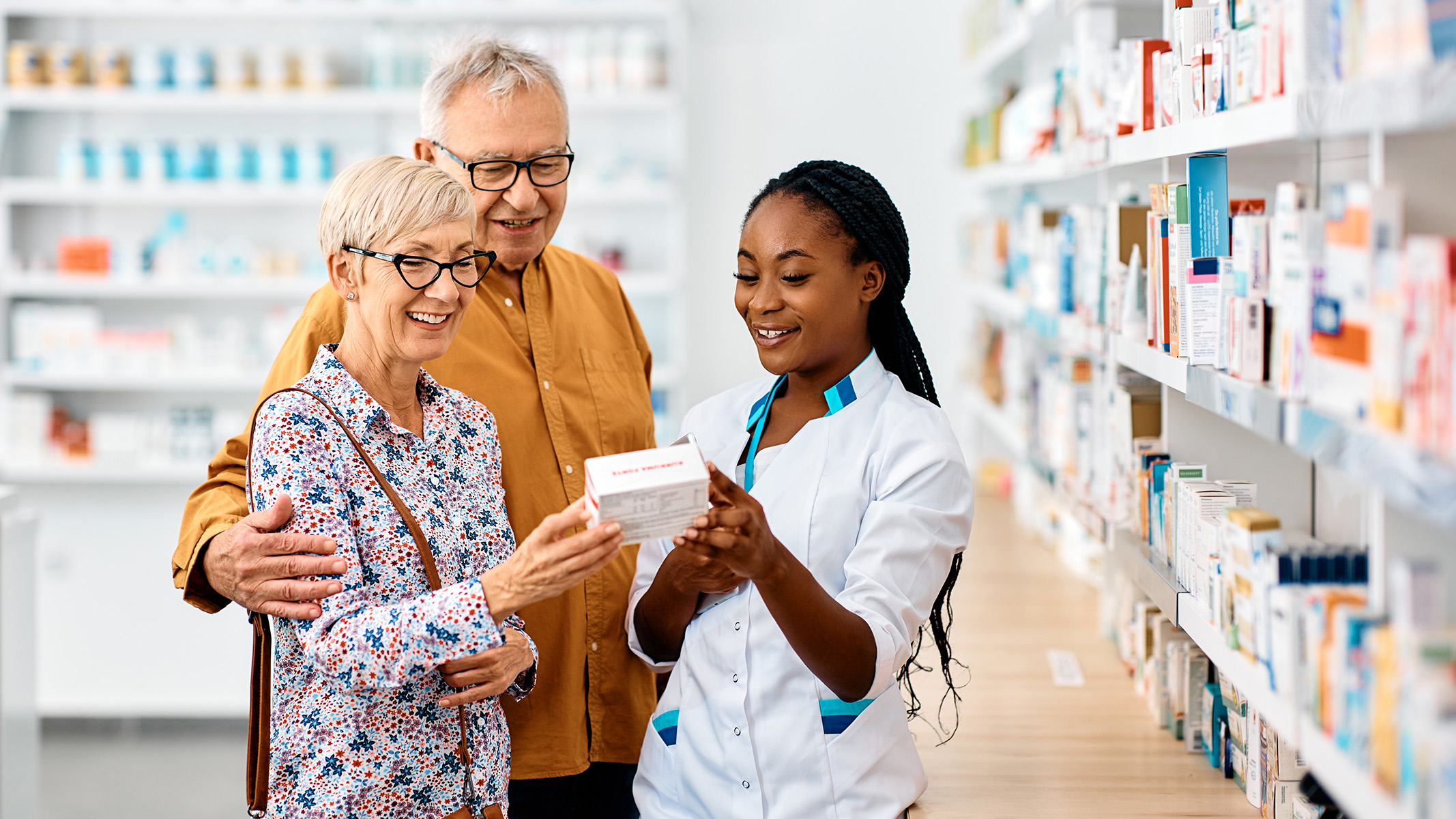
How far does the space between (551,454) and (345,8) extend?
3.75 m

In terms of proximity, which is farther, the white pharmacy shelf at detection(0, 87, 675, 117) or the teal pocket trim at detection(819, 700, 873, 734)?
the white pharmacy shelf at detection(0, 87, 675, 117)

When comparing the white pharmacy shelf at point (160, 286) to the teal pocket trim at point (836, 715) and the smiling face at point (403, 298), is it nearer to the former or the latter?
the smiling face at point (403, 298)

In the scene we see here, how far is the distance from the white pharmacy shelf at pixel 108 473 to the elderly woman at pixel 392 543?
3800 mm

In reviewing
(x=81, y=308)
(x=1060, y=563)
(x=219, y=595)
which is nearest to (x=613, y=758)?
(x=219, y=595)

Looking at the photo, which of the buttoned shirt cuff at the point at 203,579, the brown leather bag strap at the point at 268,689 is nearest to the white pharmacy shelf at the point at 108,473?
the buttoned shirt cuff at the point at 203,579

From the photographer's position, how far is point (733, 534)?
139cm

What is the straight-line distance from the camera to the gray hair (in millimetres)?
1896

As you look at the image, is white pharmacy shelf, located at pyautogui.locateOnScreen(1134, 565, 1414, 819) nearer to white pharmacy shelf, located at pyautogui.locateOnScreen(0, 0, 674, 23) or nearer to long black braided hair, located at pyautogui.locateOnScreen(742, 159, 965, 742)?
long black braided hair, located at pyautogui.locateOnScreen(742, 159, 965, 742)

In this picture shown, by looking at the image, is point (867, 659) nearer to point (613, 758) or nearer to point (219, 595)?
point (613, 758)

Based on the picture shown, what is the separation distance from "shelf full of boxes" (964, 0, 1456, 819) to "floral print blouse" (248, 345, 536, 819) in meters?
0.94

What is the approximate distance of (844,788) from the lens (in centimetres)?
155

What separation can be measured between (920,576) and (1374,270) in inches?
25.9

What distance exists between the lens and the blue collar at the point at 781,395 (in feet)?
5.48

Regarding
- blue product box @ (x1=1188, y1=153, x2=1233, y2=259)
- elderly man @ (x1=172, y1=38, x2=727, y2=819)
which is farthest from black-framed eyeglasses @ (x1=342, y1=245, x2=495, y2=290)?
blue product box @ (x1=1188, y1=153, x2=1233, y2=259)
